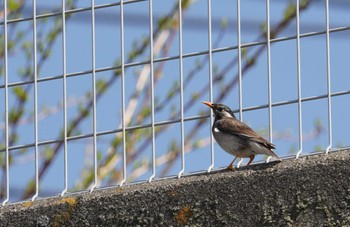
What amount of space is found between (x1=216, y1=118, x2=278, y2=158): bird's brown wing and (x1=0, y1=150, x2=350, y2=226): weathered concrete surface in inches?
53.4

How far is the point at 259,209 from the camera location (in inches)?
326

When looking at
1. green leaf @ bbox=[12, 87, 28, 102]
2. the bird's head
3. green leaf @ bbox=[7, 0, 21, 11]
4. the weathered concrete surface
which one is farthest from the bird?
green leaf @ bbox=[7, 0, 21, 11]

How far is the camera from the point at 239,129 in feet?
34.1

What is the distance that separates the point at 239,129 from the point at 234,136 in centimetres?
11

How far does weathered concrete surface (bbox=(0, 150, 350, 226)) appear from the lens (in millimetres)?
8203

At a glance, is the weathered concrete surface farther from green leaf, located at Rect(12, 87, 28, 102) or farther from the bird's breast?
green leaf, located at Rect(12, 87, 28, 102)

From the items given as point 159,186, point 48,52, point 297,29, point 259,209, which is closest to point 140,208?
point 159,186

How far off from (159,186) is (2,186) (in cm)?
480

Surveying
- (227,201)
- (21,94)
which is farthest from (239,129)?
(21,94)

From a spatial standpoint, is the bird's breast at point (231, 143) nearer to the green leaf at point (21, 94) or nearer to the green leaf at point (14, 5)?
the green leaf at point (21, 94)

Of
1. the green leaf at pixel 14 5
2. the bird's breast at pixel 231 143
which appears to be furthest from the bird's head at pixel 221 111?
the green leaf at pixel 14 5

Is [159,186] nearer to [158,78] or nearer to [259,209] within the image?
[259,209]

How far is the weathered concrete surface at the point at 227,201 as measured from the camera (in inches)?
323

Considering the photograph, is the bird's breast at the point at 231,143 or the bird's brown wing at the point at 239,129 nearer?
the bird's brown wing at the point at 239,129
